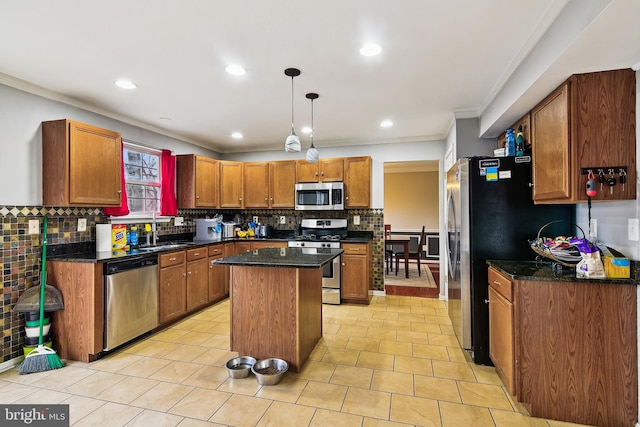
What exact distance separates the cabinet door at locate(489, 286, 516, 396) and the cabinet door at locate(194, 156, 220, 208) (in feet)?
12.5

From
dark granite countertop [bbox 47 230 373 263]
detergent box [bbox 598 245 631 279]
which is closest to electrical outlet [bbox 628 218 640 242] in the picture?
detergent box [bbox 598 245 631 279]

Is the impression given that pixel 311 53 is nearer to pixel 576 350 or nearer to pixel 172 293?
pixel 576 350

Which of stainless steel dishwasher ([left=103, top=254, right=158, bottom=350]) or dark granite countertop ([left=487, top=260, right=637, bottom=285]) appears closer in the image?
dark granite countertop ([left=487, top=260, right=637, bottom=285])

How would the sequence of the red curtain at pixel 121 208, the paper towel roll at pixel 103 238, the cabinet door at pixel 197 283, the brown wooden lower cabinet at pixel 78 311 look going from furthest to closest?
the cabinet door at pixel 197 283
the red curtain at pixel 121 208
the paper towel roll at pixel 103 238
the brown wooden lower cabinet at pixel 78 311

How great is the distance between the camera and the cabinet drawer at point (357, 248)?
4406mm

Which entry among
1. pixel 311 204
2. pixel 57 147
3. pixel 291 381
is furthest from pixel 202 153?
pixel 291 381

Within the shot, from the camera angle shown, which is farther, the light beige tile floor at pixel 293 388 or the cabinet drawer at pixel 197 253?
the cabinet drawer at pixel 197 253

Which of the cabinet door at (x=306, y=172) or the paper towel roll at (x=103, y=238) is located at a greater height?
the cabinet door at (x=306, y=172)

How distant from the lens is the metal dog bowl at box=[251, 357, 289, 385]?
2.32 meters

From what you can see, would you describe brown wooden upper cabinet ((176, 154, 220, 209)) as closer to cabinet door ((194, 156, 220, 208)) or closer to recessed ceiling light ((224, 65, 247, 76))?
cabinet door ((194, 156, 220, 208))

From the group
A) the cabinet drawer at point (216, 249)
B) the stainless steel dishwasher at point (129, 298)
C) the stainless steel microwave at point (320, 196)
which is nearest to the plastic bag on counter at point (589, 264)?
the stainless steel microwave at point (320, 196)

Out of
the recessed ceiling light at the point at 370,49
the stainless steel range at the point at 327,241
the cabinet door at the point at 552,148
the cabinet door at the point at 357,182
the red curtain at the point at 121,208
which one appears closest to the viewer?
the cabinet door at the point at 552,148

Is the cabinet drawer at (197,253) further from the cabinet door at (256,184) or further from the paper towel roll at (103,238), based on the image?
the cabinet door at (256,184)

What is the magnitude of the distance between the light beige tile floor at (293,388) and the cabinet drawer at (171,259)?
77cm
